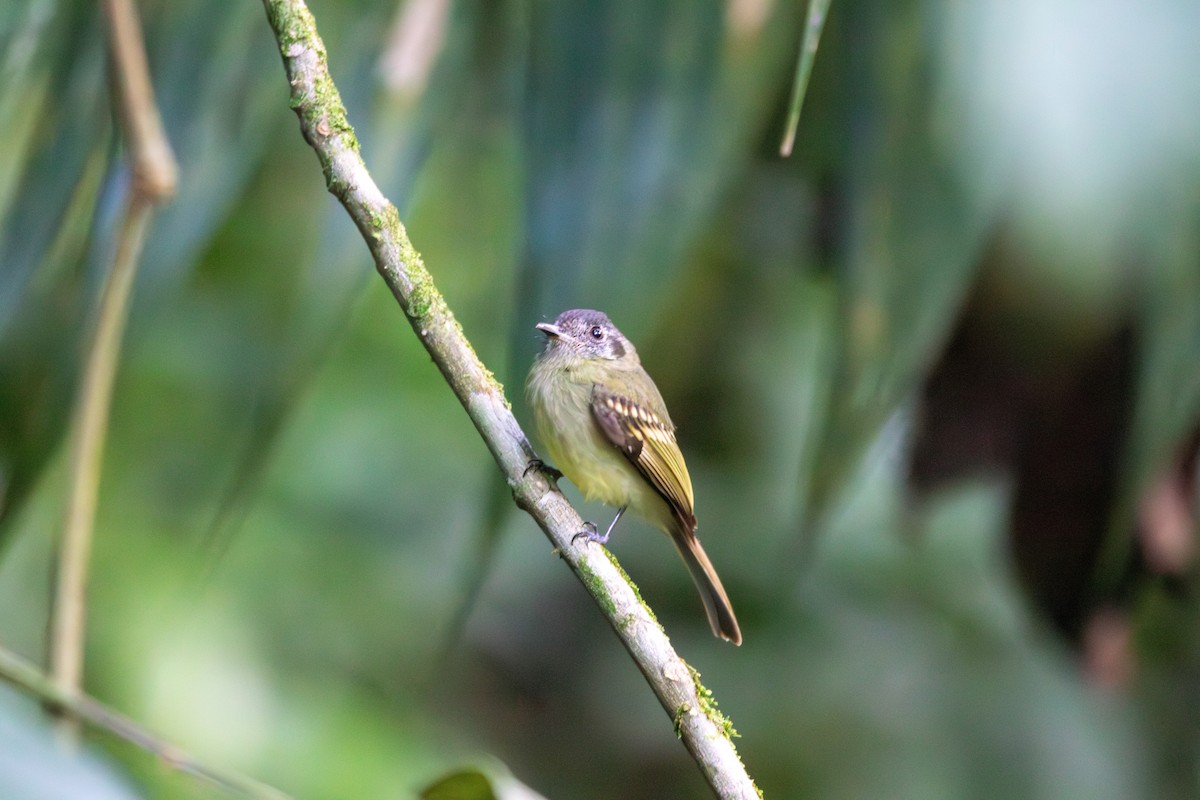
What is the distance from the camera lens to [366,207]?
1.41m

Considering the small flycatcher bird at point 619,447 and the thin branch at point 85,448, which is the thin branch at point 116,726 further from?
the small flycatcher bird at point 619,447

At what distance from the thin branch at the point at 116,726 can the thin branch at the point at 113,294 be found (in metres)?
0.23

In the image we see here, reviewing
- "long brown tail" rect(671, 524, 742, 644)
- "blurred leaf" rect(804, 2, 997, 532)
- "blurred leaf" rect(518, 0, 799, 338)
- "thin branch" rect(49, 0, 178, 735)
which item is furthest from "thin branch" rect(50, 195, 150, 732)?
"blurred leaf" rect(804, 2, 997, 532)

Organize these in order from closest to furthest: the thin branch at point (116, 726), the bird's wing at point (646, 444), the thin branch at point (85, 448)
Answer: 1. the thin branch at point (116, 726)
2. the thin branch at point (85, 448)
3. the bird's wing at point (646, 444)

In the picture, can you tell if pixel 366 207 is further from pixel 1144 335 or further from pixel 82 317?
Answer: pixel 1144 335

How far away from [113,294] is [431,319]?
→ 1.09m

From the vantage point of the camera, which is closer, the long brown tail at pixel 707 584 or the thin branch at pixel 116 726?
the thin branch at pixel 116 726

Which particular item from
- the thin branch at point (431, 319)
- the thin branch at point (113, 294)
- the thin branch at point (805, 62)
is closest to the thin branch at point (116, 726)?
the thin branch at point (113, 294)

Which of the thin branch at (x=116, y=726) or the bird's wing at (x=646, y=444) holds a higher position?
the bird's wing at (x=646, y=444)

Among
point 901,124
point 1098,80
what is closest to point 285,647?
point 901,124

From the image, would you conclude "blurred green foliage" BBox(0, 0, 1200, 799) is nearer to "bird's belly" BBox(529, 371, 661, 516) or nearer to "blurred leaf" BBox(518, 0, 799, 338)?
"blurred leaf" BBox(518, 0, 799, 338)

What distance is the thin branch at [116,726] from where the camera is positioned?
1.63 m

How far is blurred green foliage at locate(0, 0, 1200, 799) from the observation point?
2336 mm

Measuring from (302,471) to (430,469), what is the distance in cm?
49
